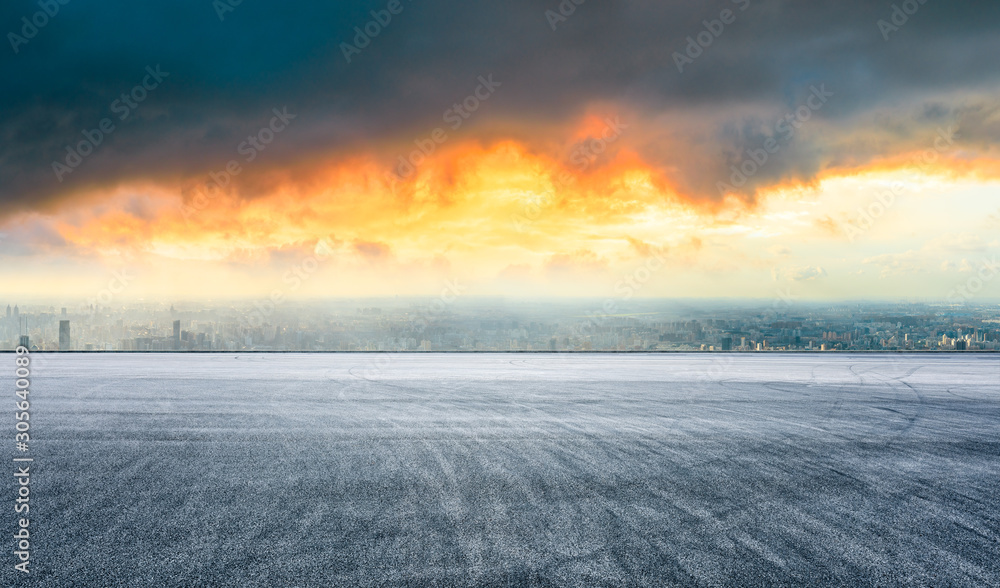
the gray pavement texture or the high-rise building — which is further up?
the high-rise building

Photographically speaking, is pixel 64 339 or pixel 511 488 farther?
pixel 64 339

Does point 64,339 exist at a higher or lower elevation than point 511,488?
higher

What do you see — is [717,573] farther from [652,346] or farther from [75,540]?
[652,346]

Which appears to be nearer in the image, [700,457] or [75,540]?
[75,540]

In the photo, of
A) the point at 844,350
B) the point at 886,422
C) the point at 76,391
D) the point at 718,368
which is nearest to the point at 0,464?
the point at 76,391

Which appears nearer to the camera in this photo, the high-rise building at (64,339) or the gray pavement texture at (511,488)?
the gray pavement texture at (511,488)

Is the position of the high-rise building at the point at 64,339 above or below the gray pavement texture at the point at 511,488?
above

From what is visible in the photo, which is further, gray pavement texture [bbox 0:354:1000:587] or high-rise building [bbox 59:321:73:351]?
high-rise building [bbox 59:321:73:351]

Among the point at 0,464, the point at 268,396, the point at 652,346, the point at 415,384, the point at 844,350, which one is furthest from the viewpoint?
the point at 652,346
